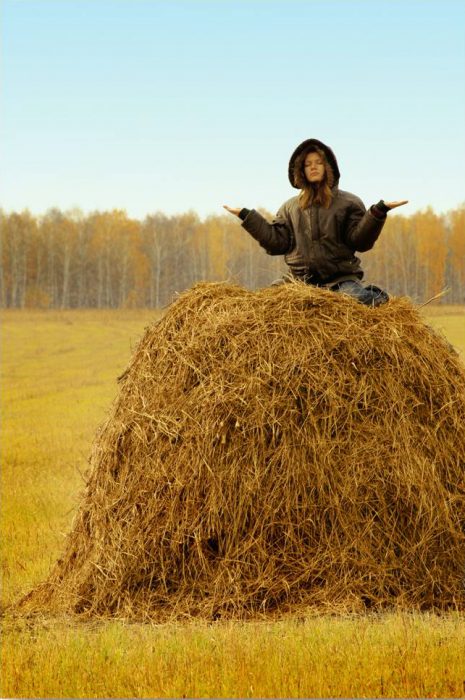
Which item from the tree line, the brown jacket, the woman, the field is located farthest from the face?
the tree line

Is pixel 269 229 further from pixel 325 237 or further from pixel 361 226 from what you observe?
pixel 361 226

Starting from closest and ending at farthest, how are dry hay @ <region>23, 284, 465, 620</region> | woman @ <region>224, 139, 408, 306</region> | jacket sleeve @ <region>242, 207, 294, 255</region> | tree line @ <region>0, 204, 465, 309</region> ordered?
dry hay @ <region>23, 284, 465, 620</region> → woman @ <region>224, 139, 408, 306</region> → jacket sleeve @ <region>242, 207, 294, 255</region> → tree line @ <region>0, 204, 465, 309</region>

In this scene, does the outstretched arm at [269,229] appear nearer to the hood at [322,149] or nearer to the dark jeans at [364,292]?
the hood at [322,149]

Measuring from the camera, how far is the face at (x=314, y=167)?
8070 mm

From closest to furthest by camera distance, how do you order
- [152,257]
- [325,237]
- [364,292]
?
1. [364,292]
2. [325,237]
3. [152,257]

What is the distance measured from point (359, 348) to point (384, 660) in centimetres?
255

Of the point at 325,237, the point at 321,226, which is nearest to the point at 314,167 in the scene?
the point at 321,226

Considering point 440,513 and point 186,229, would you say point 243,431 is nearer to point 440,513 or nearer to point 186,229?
point 440,513

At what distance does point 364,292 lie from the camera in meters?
7.89

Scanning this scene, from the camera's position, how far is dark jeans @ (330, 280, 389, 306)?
7824 mm

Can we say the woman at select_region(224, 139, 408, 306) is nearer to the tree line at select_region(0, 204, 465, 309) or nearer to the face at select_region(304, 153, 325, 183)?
the face at select_region(304, 153, 325, 183)

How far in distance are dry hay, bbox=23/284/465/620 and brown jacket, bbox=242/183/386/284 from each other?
706mm

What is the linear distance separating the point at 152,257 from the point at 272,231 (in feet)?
242

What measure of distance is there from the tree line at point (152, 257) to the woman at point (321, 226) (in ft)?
212
